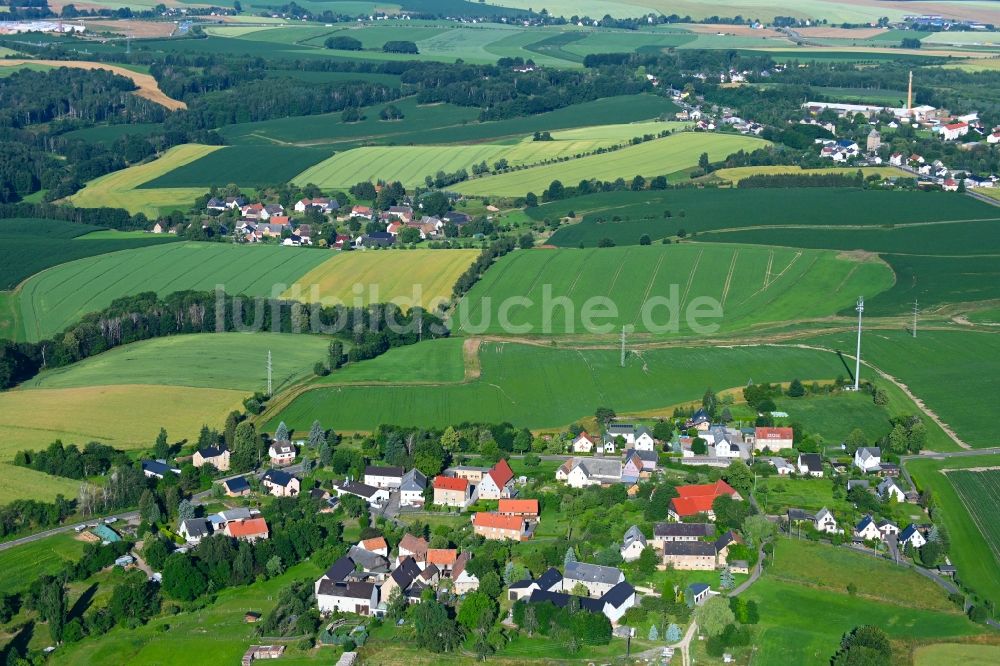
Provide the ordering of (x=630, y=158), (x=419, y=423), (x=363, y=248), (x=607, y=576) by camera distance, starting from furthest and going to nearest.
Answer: (x=630, y=158) < (x=363, y=248) < (x=419, y=423) < (x=607, y=576)

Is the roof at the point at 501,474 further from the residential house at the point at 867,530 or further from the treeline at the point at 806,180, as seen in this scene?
the treeline at the point at 806,180

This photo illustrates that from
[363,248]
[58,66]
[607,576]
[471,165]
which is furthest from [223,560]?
[58,66]

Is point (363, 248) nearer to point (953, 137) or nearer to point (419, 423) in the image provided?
point (419, 423)

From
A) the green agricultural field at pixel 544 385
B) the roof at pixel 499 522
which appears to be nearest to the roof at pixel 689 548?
the roof at pixel 499 522

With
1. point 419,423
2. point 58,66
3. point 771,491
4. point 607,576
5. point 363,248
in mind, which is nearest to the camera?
point 607,576

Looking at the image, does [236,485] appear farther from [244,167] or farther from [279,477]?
[244,167]

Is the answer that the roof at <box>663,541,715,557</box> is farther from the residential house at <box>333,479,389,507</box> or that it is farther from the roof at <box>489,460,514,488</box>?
the residential house at <box>333,479,389,507</box>

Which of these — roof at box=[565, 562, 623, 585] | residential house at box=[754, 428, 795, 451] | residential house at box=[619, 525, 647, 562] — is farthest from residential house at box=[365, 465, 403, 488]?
residential house at box=[754, 428, 795, 451]
